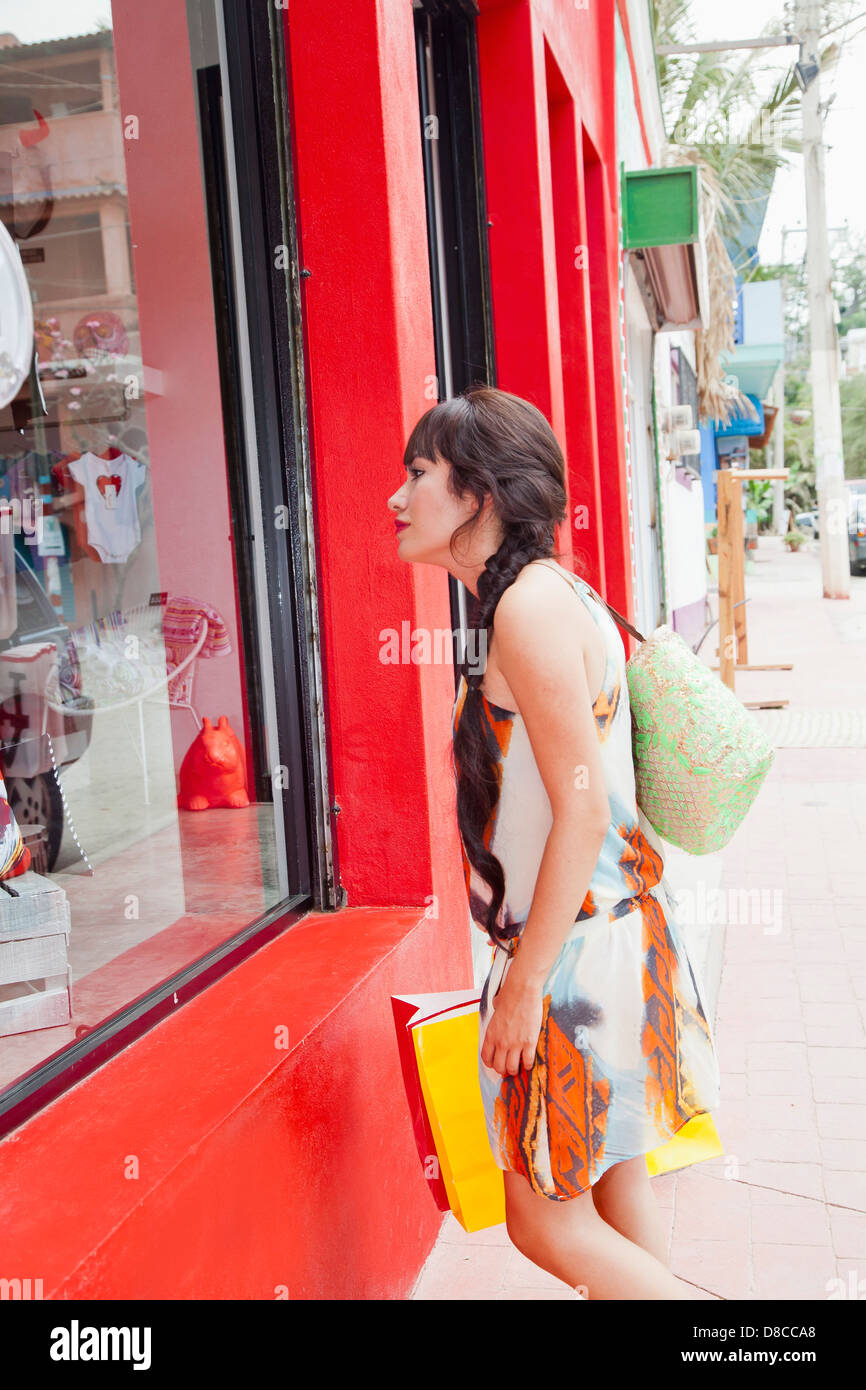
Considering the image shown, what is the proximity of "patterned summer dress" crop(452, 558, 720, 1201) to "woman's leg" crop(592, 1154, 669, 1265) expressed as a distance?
0.17 m

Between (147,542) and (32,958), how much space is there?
7.32 feet

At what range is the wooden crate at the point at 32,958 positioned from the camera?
89.0 inches

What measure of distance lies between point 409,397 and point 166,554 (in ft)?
5.30

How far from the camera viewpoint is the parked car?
3.01 m

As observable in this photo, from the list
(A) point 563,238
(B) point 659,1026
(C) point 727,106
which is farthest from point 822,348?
(B) point 659,1026

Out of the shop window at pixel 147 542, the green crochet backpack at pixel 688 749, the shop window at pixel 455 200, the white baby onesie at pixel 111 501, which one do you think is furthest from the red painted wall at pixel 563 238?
the green crochet backpack at pixel 688 749

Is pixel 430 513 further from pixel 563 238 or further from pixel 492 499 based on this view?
pixel 563 238

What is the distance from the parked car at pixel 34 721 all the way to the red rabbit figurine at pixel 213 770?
0.37m

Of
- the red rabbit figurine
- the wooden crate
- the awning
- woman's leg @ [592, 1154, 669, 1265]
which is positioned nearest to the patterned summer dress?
woman's leg @ [592, 1154, 669, 1265]

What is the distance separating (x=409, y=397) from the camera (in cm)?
297

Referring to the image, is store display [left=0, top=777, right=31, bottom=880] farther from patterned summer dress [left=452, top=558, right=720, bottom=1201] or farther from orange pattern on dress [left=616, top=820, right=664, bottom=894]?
orange pattern on dress [left=616, top=820, right=664, bottom=894]

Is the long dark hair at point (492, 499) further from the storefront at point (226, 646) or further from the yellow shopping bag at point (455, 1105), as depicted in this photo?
the storefront at point (226, 646)

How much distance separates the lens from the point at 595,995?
1.90 metres
